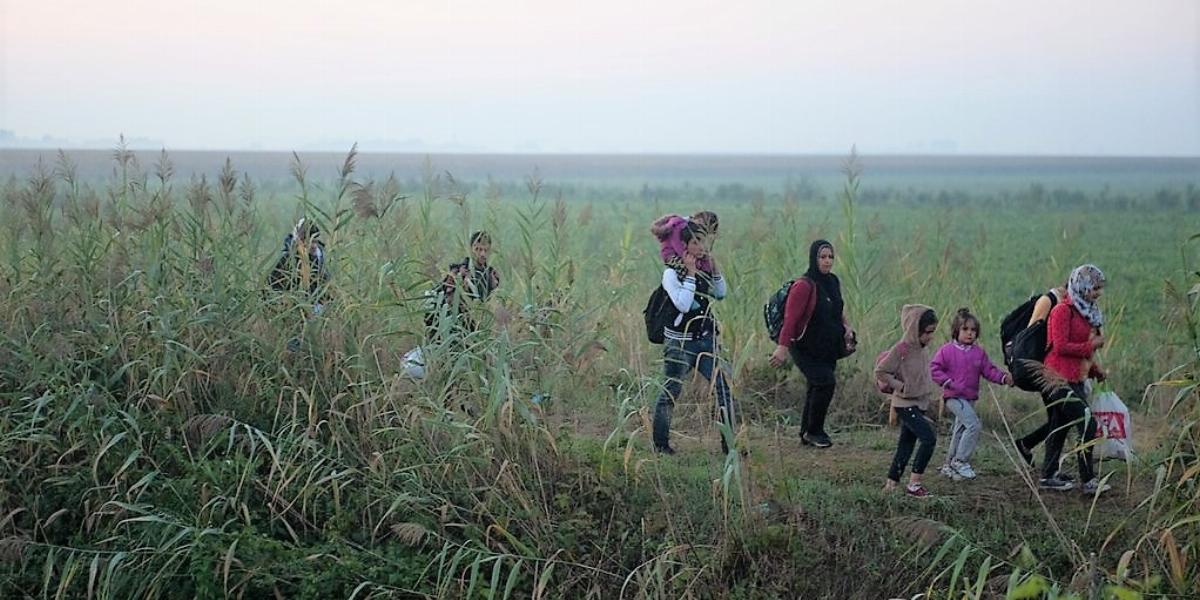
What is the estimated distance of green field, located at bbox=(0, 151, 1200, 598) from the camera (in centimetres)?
607

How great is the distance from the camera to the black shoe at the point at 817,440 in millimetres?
8266

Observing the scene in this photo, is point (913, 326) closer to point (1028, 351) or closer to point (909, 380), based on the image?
point (909, 380)

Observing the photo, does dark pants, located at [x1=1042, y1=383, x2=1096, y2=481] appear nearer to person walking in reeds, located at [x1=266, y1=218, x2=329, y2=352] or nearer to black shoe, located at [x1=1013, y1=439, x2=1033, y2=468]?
black shoe, located at [x1=1013, y1=439, x2=1033, y2=468]

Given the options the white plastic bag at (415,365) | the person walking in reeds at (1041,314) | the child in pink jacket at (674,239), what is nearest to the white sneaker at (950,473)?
the person walking in reeds at (1041,314)

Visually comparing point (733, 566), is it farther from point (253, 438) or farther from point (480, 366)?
point (253, 438)

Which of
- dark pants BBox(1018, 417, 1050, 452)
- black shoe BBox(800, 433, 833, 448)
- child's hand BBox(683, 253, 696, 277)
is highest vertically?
child's hand BBox(683, 253, 696, 277)

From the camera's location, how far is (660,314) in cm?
771

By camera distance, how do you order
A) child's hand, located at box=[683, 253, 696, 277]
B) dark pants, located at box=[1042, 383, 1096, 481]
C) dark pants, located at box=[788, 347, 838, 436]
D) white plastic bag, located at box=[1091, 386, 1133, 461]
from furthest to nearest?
dark pants, located at box=[788, 347, 838, 436]
child's hand, located at box=[683, 253, 696, 277]
dark pants, located at box=[1042, 383, 1096, 481]
white plastic bag, located at box=[1091, 386, 1133, 461]

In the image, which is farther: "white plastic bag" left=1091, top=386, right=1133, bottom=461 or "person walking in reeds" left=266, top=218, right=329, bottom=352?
"person walking in reeds" left=266, top=218, right=329, bottom=352

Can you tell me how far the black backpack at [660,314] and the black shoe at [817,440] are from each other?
136cm

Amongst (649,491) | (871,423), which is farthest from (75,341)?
(871,423)

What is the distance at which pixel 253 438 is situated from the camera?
6.75m

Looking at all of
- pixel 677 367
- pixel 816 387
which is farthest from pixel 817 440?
pixel 677 367

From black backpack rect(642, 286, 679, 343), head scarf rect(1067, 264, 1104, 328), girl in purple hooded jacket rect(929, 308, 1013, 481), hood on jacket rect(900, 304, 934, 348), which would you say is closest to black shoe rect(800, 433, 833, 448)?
girl in purple hooded jacket rect(929, 308, 1013, 481)
